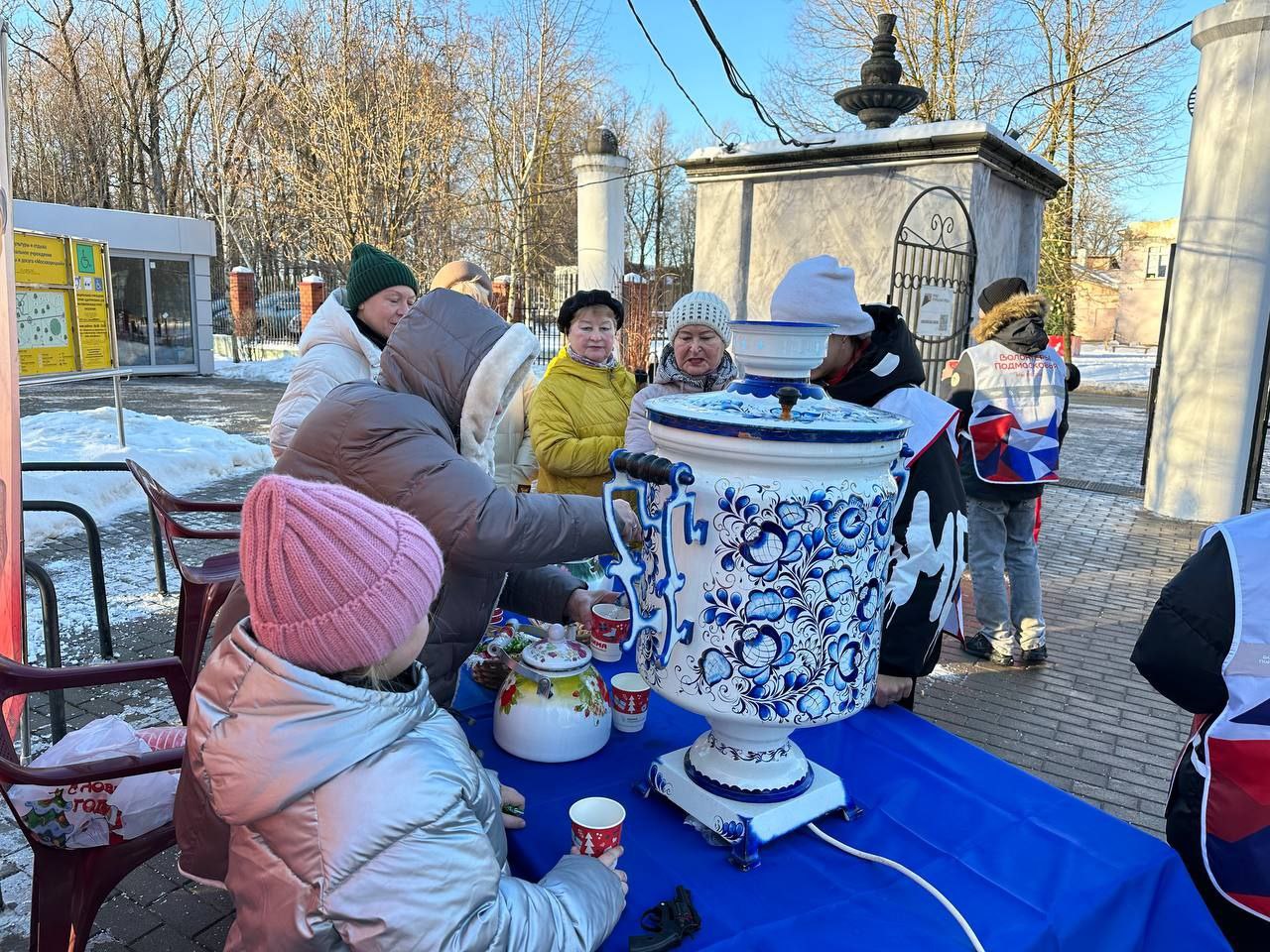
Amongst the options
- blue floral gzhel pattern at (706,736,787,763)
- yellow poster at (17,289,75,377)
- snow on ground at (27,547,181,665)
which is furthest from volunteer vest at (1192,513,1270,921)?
yellow poster at (17,289,75,377)

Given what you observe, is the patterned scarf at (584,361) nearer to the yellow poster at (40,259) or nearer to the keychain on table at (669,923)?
the keychain on table at (669,923)

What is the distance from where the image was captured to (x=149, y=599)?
4.79 m

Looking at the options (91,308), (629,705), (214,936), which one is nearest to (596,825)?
(629,705)

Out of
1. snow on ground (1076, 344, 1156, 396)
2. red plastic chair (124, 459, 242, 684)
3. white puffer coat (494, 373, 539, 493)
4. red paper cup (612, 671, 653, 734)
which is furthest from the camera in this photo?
snow on ground (1076, 344, 1156, 396)

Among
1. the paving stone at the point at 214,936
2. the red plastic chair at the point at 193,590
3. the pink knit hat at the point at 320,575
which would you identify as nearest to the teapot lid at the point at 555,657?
the pink knit hat at the point at 320,575

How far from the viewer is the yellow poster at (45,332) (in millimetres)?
5918

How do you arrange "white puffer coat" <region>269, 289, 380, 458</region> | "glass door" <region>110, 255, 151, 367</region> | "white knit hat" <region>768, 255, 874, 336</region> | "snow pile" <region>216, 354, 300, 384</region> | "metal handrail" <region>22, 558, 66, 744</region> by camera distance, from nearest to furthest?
"white knit hat" <region>768, 255, 874, 336</region> → "metal handrail" <region>22, 558, 66, 744</region> → "white puffer coat" <region>269, 289, 380, 458</region> → "glass door" <region>110, 255, 151, 367</region> → "snow pile" <region>216, 354, 300, 384</region>

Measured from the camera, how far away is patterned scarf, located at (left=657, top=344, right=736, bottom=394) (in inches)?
142

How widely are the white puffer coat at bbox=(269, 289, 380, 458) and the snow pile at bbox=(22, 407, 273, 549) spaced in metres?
3.75

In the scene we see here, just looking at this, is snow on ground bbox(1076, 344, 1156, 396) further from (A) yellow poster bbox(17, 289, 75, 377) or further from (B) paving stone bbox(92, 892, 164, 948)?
(B) paving stone bbox(92, 892, 164, 948)

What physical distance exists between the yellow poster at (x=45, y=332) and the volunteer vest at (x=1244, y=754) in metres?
7.08

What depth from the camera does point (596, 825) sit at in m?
1.18

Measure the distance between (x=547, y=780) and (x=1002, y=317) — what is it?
360 cm

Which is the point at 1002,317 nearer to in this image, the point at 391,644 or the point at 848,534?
the point at 848,534
